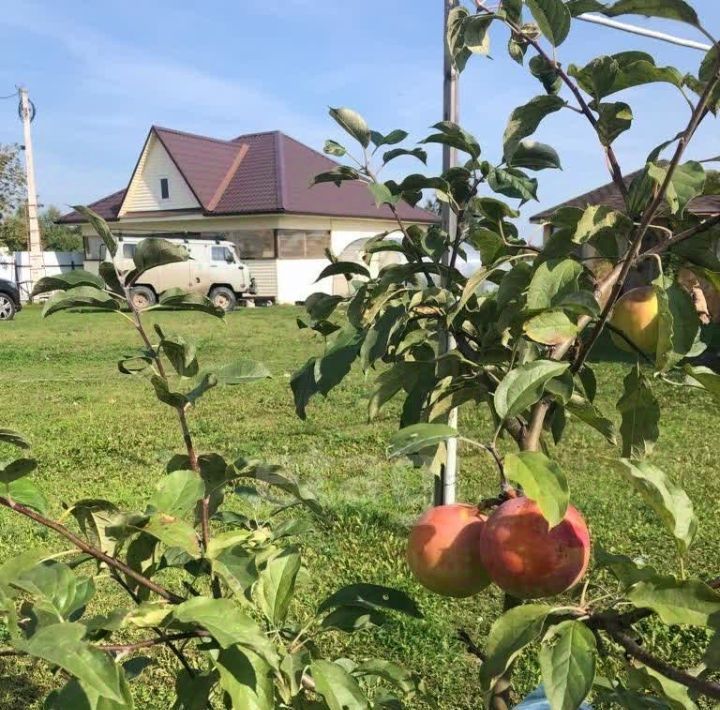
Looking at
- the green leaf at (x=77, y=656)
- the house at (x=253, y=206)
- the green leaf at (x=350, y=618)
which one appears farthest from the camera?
the house at (x=253, y=206)

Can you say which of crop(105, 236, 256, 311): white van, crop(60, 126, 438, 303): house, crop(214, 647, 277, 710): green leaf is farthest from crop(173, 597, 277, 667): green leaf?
crop(60, 126, 438, 303): house

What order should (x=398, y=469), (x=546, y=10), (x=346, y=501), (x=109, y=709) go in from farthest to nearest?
(x=398, y=469)
(x=346, y=501)
(x=546, y=10)
(x=109, y=709)

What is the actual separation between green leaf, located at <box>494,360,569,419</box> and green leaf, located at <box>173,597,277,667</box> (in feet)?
1.02

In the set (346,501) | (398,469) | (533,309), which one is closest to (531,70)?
(533,309)

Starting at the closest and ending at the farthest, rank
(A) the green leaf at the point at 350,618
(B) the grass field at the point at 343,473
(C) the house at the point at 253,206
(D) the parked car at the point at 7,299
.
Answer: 1. (A) the green leaf at the point at 350,618
2. (B) the grass field at the point at 343,473
3. (D) the parked car at the point at 7,299
4. (C) the house at the point at 253,206

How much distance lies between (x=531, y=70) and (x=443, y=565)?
0.62 m

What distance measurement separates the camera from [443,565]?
2.93ft

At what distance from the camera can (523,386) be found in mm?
758

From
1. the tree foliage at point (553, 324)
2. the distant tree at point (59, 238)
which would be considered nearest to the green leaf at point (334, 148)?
the tree foliage at point (553, 324)

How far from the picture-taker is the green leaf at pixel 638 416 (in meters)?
0.94

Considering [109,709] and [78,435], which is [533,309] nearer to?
[109,709]

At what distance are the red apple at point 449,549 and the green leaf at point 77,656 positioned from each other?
0.37 meters

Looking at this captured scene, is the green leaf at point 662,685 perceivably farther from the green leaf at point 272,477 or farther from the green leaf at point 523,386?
the green leaf at point 272,477

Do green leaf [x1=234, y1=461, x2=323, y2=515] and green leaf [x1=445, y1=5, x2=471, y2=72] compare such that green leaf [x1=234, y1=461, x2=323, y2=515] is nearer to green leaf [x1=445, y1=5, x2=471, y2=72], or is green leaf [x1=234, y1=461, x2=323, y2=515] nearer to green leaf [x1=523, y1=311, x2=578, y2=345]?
green leaf [x1=523, y1=311, x2=578, y2=345]
